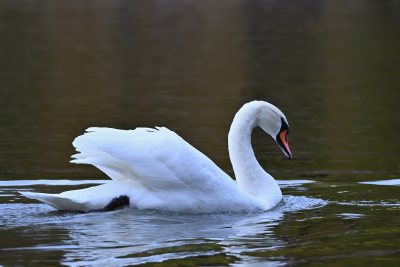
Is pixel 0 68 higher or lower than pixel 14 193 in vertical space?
higher

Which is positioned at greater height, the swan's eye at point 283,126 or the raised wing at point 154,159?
the swan's eye at point 283,126

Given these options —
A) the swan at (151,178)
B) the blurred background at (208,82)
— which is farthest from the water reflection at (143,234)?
the blurred background at (208,82)

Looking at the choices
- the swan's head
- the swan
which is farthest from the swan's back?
the swan's head

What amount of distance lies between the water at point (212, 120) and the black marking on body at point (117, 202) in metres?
0.09

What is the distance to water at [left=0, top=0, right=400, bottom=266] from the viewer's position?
392 inches

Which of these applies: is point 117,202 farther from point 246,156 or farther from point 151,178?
point 246,156

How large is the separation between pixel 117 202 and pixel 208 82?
1719 centimetres

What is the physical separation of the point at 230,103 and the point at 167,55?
491 inches

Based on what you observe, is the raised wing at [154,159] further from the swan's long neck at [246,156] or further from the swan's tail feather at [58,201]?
the swan's long neck at [246,156]

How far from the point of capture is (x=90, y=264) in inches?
354

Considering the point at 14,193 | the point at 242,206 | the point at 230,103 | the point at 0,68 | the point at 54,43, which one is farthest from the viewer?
the point at 54,43

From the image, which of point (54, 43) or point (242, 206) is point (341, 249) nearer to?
point (242, 206)

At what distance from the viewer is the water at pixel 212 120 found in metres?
9.95

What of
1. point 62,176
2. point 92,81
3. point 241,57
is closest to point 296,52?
point 241,57
